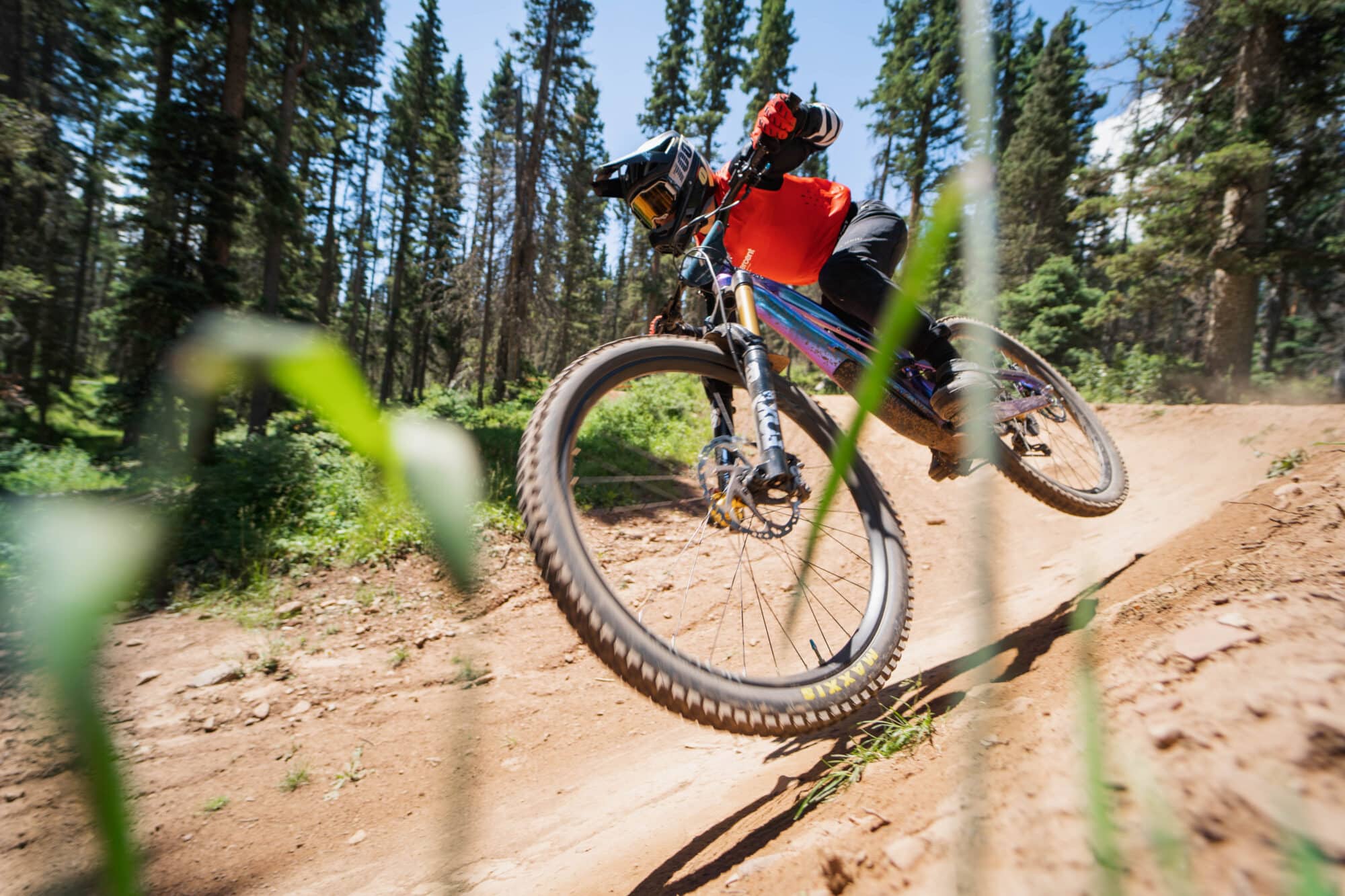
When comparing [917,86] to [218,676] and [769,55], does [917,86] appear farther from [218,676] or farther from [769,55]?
[218,676]

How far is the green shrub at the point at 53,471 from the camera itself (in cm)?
946

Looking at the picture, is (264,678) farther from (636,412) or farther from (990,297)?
(636,412)

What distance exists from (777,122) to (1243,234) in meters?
12.9

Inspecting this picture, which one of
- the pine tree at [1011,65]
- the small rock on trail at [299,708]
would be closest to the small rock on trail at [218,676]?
the small rock on trail at [299,708]

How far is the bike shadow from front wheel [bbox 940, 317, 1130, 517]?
1.75 feet

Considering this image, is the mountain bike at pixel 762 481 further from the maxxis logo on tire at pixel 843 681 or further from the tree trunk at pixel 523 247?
the tree trunk at pixel 523 247

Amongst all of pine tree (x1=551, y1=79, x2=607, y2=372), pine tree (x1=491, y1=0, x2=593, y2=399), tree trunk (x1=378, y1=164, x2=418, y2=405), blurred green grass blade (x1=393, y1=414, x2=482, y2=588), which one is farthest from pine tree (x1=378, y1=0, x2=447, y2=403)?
blurred green grass blade (x1=393, y1=414, x2=482, y2=588)

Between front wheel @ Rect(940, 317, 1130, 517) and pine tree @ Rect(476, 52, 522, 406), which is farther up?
pine tree @ Rect(476, 52, 522, 406)

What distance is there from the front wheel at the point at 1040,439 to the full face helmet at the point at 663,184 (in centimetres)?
155

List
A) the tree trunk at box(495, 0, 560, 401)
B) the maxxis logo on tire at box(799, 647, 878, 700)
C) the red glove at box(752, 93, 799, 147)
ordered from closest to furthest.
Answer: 1. the maxxis logo on tire at box(799, 647, 878, 700)
2. the red glove at box(752, 93, 799, 147)
3. the tree trunk at box(495, 0, 560, 401)

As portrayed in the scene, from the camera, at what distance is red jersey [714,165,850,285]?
2512mm

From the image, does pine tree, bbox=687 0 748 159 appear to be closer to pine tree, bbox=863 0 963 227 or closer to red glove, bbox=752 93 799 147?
pine tree, bbox=863 0 963 227

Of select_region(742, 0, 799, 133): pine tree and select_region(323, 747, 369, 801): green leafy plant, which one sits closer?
select_region(323, 747, 369, 801): green leafy plant

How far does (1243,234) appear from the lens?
397 inches
